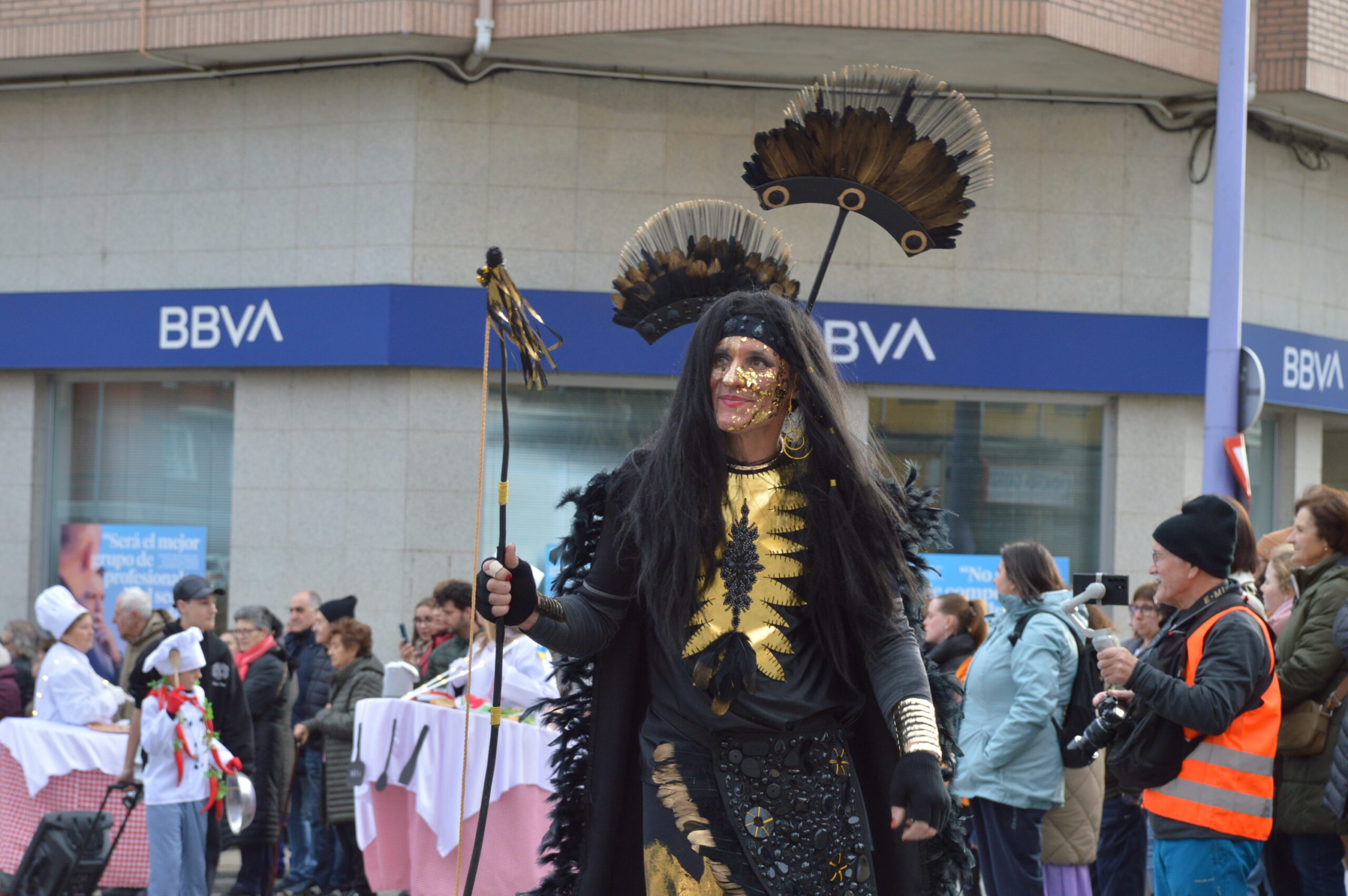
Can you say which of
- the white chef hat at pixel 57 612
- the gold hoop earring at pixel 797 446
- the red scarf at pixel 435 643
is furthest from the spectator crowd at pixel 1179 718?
the white chef hat at pixel 57 612

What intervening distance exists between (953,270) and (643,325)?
24.8 ft

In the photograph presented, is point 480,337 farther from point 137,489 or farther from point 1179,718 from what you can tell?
point 1179,718

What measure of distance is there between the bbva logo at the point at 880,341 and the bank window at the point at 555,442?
141 cm

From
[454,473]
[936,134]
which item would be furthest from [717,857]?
[454,473]

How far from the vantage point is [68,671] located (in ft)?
27.5

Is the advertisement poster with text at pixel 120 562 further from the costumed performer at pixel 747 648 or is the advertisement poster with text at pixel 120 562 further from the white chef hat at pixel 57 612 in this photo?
the costumed performer at pixel 747 648

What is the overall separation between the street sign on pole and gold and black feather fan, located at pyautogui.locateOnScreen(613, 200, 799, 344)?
188 inches

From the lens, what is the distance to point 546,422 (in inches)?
468

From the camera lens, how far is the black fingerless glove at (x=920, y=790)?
3.22m

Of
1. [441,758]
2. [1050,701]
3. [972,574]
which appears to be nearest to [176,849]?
[441,758]

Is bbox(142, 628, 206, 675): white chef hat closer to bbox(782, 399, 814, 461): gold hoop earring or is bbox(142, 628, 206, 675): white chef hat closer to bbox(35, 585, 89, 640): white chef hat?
bbox(35, 585, 89, 640): white chef hat

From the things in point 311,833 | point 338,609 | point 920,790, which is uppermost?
point 920,790

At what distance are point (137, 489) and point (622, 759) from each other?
9742mm

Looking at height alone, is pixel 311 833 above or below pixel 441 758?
below
